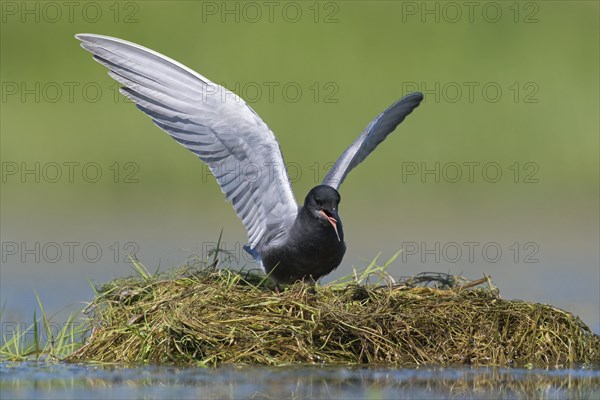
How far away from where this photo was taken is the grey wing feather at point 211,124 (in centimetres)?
1087

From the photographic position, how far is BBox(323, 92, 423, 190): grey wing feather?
11.7m

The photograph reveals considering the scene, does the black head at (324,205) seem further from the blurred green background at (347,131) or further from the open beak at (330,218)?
the blurred green background at (347,131)

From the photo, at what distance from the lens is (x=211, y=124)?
35.9 ft

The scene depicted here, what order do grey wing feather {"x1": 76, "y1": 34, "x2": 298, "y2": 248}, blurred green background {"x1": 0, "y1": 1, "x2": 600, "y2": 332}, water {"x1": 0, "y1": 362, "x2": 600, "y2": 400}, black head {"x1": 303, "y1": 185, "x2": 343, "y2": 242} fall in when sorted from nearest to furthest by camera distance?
water {"x1": 0, "y1": 362, "x2": 600, "y2": 400} < black head {"x1": 303, "y1": 185, "x2": 343, "y2": 242} < grey wing feather {"x1": 76, "y1": 34, "x2": 298, "y2": 248} < blurred green background {"x1": 0, "y1": 1, "x2": 600, "y2": 332}

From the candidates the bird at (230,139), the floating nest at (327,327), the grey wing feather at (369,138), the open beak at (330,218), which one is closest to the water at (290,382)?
the floating nest at (327,327)

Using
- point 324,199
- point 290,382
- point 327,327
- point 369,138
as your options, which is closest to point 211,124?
point 324,199

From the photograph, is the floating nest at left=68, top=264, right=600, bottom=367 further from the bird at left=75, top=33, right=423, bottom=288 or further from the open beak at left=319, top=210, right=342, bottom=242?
the bird at left=75, top=33, right=423, bottom=288

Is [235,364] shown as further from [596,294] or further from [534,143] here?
[534,143]

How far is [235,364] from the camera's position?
9000 mm

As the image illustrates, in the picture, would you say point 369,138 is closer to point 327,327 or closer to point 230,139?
point 230,139

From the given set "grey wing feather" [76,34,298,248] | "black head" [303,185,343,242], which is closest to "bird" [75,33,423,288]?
"grey wing feather" [76,34,298,248]

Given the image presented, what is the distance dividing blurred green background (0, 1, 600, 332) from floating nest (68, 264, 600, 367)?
295 centimetres

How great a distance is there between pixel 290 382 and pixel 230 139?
295 centimetres

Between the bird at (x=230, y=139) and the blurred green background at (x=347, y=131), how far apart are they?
1.83 m
